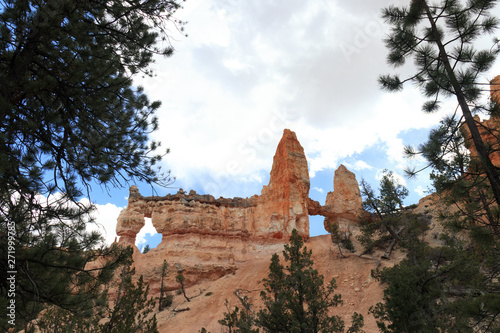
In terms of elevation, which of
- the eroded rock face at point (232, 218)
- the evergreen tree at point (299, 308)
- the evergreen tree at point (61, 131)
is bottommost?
the evergreen tree at point (299, 308)

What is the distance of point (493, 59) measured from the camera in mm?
7000

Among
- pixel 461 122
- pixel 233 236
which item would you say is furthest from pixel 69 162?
pixel 233 236

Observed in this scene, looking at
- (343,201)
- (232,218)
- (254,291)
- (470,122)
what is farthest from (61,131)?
(343,201)

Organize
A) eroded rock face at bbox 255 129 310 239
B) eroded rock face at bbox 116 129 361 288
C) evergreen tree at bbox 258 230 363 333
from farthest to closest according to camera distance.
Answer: eroded rock face at bbox 255 129 310 239 → eroded rock face at bbox 116 129 361 288 → evergreen tree at bbox 258 230 363 333

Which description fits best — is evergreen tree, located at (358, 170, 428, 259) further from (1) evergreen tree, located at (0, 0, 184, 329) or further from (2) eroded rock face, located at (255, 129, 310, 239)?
(1) evergreen tree, located at (0, 0, 184, 329)

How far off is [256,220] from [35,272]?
29.4 metres

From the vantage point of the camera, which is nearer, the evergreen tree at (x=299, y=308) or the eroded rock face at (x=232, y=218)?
the evergreen tree at (x=299, y=308)

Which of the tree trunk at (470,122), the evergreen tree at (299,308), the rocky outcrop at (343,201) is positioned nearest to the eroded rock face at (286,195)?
the rocky outcrop at (343,201)

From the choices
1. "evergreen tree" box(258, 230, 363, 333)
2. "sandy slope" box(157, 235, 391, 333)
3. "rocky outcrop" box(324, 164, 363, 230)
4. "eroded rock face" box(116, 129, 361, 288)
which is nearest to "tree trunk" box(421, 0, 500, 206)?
"evergreen tree" box(258, 230, 363, 333)

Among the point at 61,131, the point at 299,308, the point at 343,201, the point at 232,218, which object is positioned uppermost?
→ the point at 343,201

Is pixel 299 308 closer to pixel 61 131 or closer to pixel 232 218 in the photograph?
pixel 61 131

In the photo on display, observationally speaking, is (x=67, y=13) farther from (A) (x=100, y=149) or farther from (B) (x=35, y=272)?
(B) (x=35, y=272)

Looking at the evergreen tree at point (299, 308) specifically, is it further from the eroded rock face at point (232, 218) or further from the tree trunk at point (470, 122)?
the eroded rock face at point (232, 218)

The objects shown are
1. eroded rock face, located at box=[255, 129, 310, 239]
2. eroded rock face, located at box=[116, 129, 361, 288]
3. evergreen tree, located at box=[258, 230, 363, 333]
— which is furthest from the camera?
eroded rock face, located at box=[255, 129, 310, 239]
